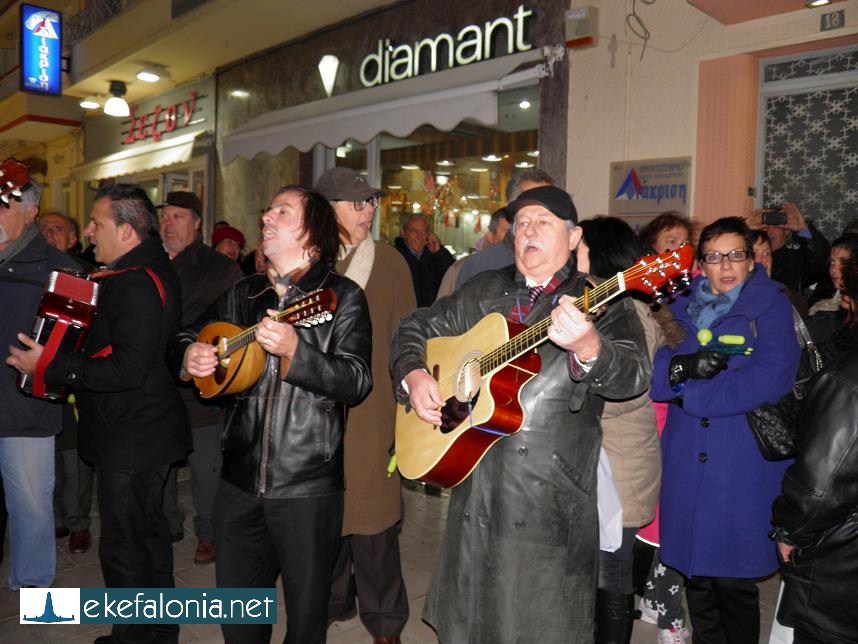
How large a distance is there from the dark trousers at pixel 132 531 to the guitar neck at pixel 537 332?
71.7 inches

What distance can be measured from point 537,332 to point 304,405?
993mm

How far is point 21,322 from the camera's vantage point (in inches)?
145

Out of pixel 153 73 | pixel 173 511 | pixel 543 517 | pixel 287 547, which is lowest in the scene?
pixel 173 511

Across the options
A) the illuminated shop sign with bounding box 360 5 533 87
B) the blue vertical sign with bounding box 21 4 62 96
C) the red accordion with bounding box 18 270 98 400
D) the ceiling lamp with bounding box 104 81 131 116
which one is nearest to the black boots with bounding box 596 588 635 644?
the red accordion with bounding box 18 270 98 400

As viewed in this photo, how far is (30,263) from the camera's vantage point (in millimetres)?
3689

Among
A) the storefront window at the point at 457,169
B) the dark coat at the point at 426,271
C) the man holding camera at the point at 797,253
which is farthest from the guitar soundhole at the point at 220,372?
the dark coat at the point at 426,271

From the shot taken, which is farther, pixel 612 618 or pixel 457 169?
pixel 457 169

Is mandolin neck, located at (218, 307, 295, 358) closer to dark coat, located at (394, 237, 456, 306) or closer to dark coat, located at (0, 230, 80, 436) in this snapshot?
dark coat, located at (0, 230, 80, 436)

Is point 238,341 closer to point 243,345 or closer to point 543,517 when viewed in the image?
point 243,345

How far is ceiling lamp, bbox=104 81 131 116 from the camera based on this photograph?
1248 centimetres

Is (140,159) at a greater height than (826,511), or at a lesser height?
greater

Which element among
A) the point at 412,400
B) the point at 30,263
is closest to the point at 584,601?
the point at 412,400

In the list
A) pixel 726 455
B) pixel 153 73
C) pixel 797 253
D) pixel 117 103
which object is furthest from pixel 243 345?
pixel 117 103

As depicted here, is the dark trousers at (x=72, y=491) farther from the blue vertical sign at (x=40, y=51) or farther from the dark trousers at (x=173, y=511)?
the blue vertical sign at (x=40, y=51)
